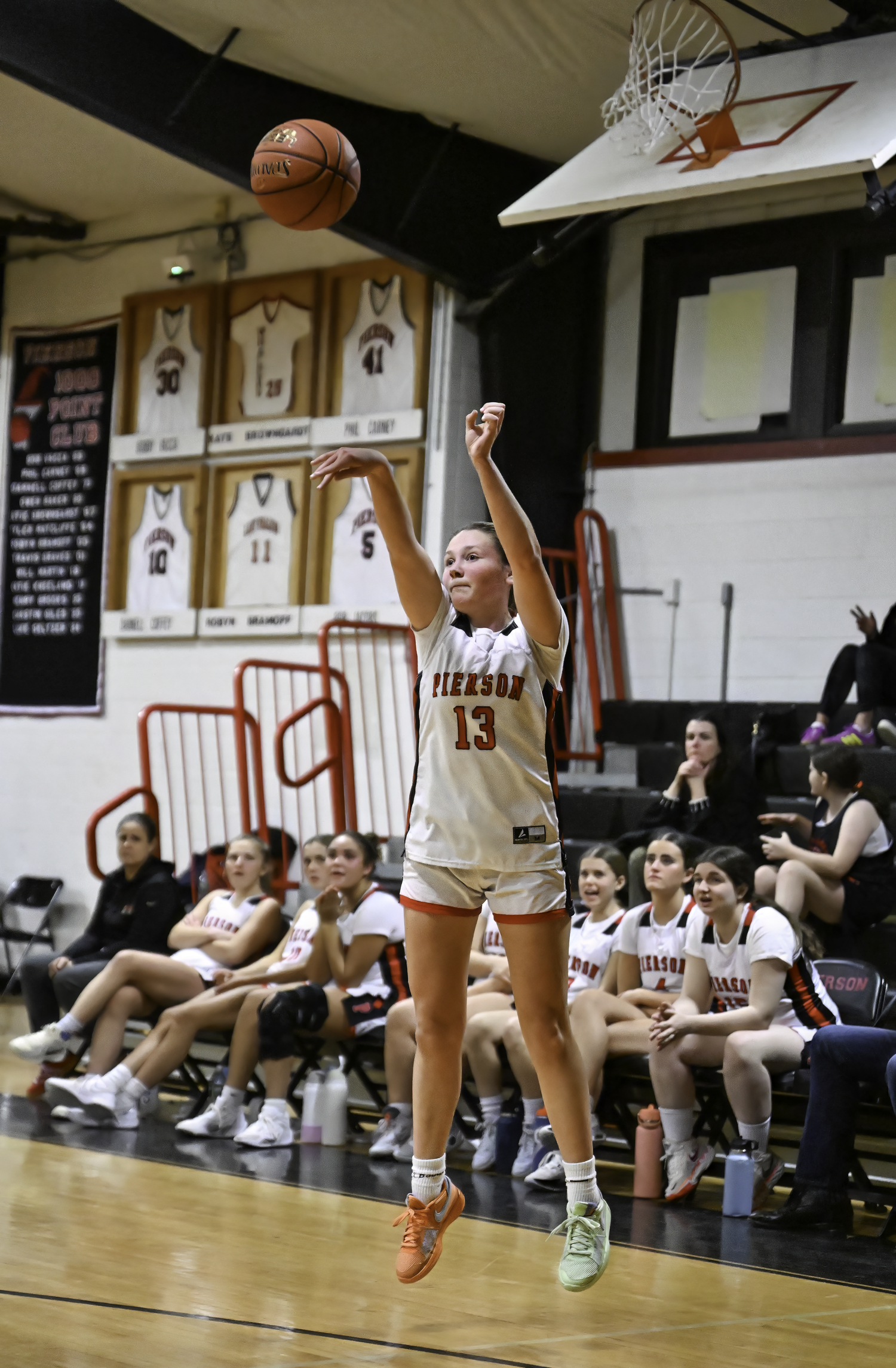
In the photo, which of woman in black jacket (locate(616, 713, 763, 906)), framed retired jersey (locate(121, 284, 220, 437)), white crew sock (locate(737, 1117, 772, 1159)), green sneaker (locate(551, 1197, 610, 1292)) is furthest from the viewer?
framed retired jersey (locate(121, 284, 220, 437))

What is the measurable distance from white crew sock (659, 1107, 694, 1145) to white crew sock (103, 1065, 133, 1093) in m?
2.33

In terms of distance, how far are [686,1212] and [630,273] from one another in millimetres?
5925

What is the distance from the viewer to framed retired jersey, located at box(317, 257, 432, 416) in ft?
30.4

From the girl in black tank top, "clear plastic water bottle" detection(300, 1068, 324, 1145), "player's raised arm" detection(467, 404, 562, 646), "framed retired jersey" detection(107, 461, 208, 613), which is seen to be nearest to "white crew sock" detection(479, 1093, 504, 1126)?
"clear plastic water bottle" detection(300, 1068, 324, 1145)

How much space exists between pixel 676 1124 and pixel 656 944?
78 centimetres

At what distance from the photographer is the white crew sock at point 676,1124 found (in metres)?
5.45

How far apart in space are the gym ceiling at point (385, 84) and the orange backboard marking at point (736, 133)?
40cm

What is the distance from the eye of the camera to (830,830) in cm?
636

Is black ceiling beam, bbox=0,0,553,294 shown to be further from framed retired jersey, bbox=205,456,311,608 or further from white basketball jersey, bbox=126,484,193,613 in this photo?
white basketball jersey, bbox=126,484,193,613

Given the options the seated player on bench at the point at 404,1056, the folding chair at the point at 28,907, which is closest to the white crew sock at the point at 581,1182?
the seated player on bench at the point at 404,1056

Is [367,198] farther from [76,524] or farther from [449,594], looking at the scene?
[449,594]

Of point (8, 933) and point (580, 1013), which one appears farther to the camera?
point (8, 933)

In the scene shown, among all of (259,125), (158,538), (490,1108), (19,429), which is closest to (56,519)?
(19,429)

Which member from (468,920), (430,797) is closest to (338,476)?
(430,797)
